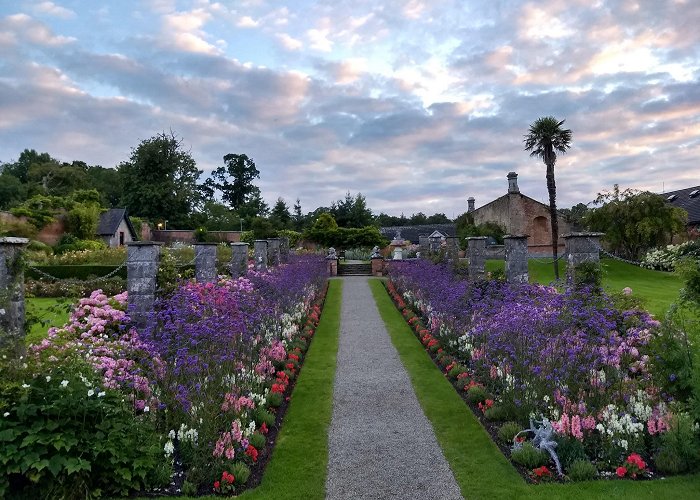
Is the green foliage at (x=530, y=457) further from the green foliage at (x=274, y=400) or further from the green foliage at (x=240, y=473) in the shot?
the green foliage at (x=274, y=400)

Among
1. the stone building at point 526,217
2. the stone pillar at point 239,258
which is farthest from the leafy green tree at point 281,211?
the stone pillar at point 239,258

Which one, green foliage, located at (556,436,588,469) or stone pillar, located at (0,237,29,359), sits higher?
stone pillar, located at (0,237,29,359)

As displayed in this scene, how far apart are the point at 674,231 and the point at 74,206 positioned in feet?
120

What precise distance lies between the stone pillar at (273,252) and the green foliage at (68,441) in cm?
1461

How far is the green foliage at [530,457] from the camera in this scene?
473 centimetres

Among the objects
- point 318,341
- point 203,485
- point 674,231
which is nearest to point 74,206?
point 318,341

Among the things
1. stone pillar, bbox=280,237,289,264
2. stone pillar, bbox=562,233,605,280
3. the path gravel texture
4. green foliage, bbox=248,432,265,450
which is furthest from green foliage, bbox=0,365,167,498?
stone pillar, bbox=280,237,289,264

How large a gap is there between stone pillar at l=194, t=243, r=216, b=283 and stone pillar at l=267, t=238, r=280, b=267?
25.4 ft

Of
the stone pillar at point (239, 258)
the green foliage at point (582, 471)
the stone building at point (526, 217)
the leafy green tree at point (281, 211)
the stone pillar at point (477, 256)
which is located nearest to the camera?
the green foliage at point (582, 471)

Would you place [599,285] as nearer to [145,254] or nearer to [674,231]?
[145,254]

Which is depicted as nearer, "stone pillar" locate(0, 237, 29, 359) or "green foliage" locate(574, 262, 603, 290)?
"stone pillar" locate(0, 237, 29, 359)

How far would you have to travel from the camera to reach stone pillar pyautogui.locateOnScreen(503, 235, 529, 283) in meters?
10.9

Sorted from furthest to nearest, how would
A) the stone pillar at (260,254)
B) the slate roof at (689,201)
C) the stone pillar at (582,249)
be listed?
the slate roof at (689,201), the stone pillar at (260,254), the stone pillar at (582,249)

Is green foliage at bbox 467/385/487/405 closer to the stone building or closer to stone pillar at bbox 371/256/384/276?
stone pillar at bbox 371/256/384/276
